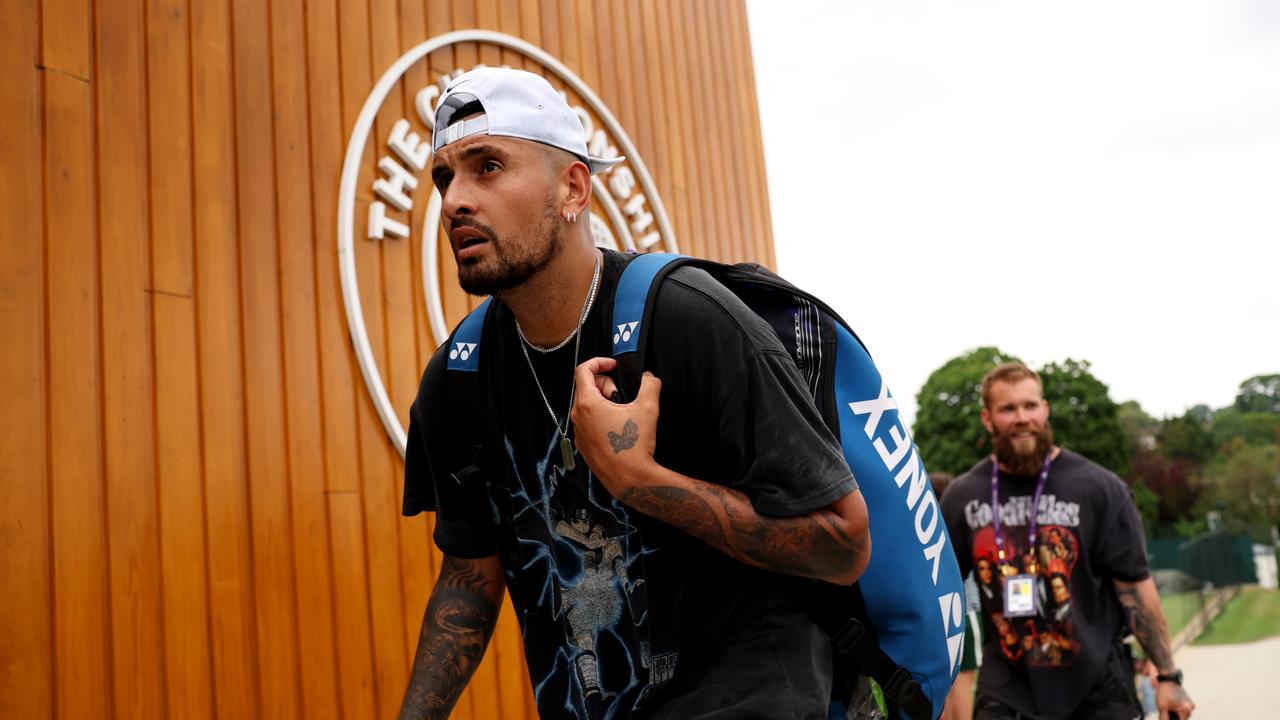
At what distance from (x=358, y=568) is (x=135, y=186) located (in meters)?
1.45

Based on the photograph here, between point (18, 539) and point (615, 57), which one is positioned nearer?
point (18, 539)

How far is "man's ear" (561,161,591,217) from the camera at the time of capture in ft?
7.00

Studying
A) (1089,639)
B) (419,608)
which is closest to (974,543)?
(1089,639)

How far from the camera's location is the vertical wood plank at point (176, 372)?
10.3ft

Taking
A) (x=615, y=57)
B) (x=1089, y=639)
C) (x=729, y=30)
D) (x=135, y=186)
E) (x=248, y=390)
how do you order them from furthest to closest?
1. (x=729, y=30)
2. (x=615, y=57)
3. (x=1089, y=639)
4. (x=248, y=390)
5. (x=135, y=186)

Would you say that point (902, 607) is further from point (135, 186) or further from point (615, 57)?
point (615, 57)

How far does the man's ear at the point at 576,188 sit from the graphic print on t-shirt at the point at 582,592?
449mm

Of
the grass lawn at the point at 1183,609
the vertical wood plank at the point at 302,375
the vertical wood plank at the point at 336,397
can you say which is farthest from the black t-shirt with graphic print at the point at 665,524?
the grass lawn at the point at 1183,609

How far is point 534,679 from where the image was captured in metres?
2.16

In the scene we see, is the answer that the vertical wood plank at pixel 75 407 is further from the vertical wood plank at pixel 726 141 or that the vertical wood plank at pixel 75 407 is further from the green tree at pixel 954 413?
the green tree at pixel 954 413

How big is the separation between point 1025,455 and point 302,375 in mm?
3043

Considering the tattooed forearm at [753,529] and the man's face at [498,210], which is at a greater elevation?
the man's face at [498,210]

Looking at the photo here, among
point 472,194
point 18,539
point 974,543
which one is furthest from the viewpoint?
point 974,543

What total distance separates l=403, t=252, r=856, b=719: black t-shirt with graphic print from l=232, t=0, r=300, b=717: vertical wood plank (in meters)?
1.43
